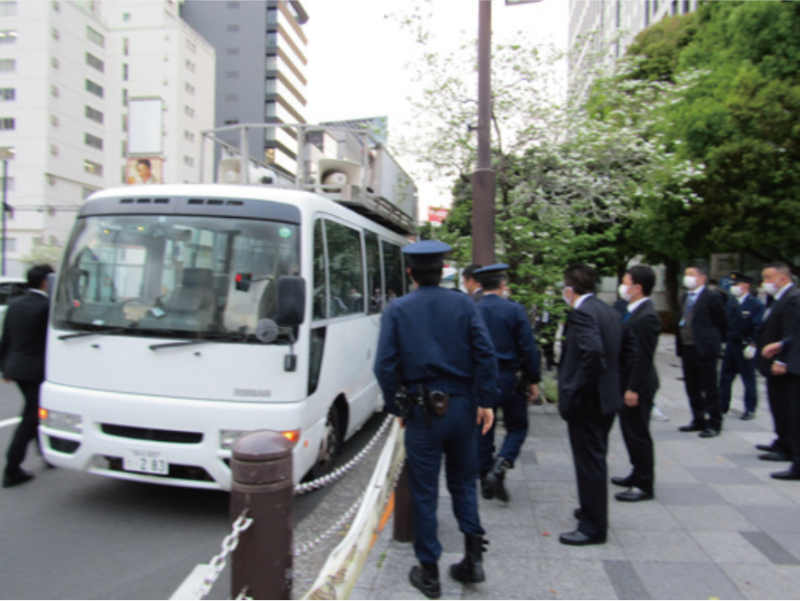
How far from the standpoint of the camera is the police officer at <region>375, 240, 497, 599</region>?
129 inches

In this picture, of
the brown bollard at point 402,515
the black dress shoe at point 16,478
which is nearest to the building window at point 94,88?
the black dress shoe at point 16,478

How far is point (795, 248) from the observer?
18266mm

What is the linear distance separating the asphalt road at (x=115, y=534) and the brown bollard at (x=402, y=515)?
0.60 meters

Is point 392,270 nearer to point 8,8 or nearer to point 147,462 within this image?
point 147,462

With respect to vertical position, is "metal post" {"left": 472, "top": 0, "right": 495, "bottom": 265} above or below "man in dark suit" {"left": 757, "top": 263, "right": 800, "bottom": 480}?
above

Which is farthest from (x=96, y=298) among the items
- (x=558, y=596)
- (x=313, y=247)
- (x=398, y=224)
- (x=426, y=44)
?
(x=426, y=44)

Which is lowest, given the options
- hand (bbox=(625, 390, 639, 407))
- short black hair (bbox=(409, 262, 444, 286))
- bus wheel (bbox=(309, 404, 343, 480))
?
bus wheel (bbox=(309, 404, 343, 480))

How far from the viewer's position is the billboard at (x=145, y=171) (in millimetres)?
6969

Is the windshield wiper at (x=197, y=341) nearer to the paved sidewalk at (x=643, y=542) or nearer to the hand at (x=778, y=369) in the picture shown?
the paved sidewalk at (x=643, y=542)

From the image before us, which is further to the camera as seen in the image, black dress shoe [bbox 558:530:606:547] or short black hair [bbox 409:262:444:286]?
black dress shoe [bbox 558:530:606:547]

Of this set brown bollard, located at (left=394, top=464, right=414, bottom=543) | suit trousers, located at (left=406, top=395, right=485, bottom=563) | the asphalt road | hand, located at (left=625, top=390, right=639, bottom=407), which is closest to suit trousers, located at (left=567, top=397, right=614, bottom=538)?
hand, located at (left=625, top=390, right=639, bottom=407)

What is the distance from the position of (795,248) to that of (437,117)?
14.8 metres

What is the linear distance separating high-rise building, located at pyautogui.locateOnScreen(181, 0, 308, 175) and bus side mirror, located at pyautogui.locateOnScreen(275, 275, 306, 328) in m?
76.5

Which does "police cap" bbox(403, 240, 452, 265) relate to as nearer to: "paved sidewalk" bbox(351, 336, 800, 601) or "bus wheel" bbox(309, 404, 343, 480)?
"paved sidewalk" bbox(351, 336, 800, 601)
